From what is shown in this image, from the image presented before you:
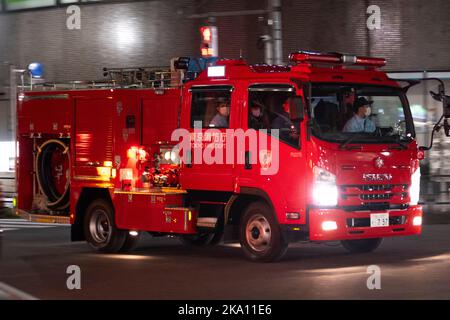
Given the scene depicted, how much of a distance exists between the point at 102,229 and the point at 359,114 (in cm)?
493

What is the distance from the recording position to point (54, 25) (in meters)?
31.1

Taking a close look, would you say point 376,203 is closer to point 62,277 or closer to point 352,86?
point 352,86

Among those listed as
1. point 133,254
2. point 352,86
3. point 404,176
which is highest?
point 352,86

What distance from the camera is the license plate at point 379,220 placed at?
14.6 meters

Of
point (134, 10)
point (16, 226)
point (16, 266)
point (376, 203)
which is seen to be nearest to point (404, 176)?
point (376, 203)

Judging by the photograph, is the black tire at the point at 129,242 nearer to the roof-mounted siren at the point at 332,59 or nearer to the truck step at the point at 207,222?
the truck step at the point at 207,222

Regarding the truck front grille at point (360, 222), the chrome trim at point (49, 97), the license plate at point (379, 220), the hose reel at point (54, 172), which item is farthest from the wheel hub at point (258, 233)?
the chrome trim at point (49, 97)

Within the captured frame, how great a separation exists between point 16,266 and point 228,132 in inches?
142

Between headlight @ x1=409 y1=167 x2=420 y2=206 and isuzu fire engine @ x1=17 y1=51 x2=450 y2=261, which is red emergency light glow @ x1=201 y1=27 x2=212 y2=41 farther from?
headlight @ x1=409 y1=167 x2=420 y2=206

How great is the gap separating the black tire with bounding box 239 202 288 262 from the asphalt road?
0.17 meters

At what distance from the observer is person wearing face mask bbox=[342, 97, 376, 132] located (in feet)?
48.2

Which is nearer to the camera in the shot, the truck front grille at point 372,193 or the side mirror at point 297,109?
the side mirror at point 297,109

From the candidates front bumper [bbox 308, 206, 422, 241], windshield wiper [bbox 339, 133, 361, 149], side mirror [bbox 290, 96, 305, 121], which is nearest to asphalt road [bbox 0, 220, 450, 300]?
front bumper [bbox 308, 206, 422, 241]

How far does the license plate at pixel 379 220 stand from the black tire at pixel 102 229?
4.37 metres
